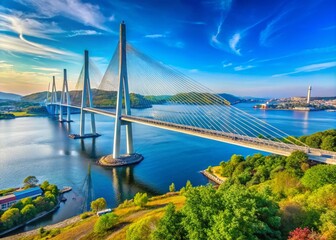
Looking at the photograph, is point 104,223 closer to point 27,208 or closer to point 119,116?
point 27,208

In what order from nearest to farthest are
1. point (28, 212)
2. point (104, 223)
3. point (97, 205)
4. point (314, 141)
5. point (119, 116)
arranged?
point (104, 223) → point (28, 212) → point (97, 205) → point (314, 141) → point (119, 116)

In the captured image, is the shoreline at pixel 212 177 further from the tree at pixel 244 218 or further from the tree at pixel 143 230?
the tree at pixel 244 218

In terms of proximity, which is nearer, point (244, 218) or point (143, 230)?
point (244, 218)

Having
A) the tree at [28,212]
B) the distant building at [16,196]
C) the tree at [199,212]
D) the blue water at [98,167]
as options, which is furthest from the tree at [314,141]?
the distant building at [16,196]

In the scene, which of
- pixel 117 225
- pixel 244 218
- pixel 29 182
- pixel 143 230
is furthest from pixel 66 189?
pixel 244 218

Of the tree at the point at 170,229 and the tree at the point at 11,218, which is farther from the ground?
the tree at the point at 170,229

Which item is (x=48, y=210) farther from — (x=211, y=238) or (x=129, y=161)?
(x=211, y=238)
